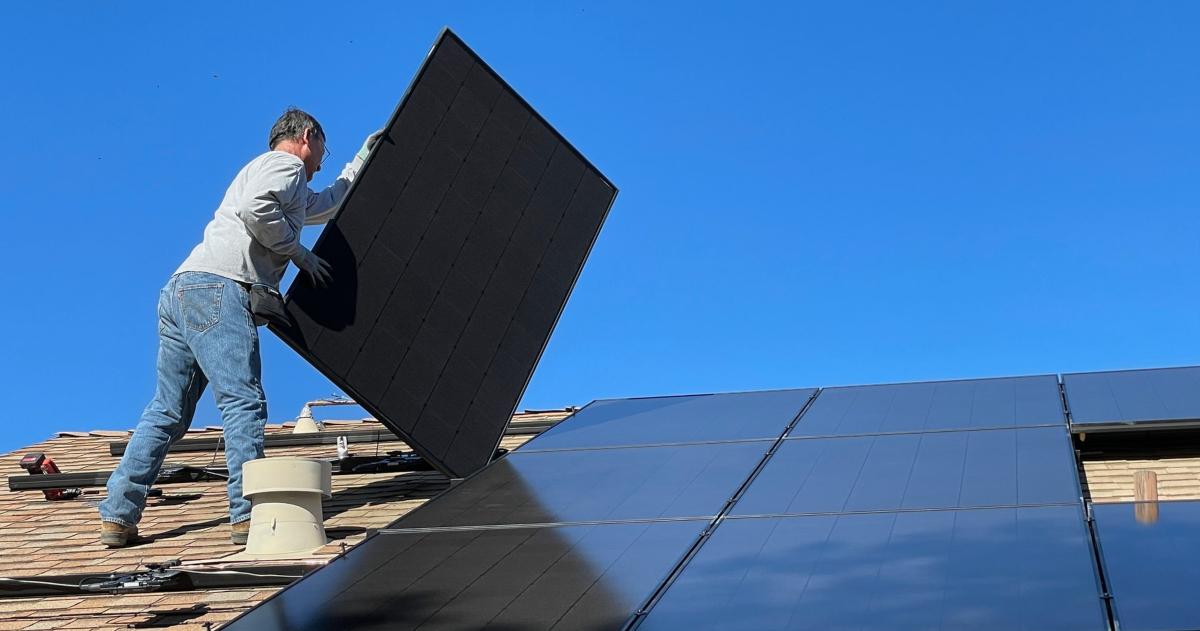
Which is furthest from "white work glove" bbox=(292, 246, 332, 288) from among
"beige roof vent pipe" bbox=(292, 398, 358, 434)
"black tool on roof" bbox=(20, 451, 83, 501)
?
"beige roof vent pipe" bbox=(292, 398, 358, 434)

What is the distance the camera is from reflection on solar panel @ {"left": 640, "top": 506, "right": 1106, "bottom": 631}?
371 centimetres

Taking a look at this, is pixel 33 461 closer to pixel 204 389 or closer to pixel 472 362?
pixel 204 389

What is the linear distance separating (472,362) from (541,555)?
251cm

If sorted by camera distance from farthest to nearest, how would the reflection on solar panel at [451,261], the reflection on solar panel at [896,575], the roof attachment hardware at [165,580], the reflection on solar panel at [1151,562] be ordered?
1. the reflection on solar panel at [451,261]
2. the roof attachment hardware at [165,580]
3. the reflection on solar panel at [896,575]
4. the reflection on solar panel at [1151,562]

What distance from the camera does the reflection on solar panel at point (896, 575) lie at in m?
3.71

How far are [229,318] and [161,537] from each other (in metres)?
1.15

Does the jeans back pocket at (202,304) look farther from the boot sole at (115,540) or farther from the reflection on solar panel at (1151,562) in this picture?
the reflection on solar panel at (1151,562)

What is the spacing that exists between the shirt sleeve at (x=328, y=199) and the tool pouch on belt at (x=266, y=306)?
0.66 metres

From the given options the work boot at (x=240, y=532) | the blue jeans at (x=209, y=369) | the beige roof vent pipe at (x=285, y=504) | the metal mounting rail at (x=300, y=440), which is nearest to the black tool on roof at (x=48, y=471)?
the metal mounting rail at (x=300, y=440)

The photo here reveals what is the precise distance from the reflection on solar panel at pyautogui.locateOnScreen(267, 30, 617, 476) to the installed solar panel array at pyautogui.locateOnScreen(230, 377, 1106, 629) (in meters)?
0.46

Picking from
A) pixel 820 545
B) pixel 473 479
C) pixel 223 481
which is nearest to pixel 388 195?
pixel 473 479

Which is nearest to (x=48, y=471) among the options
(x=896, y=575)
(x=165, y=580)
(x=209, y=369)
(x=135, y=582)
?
A: (x=209, y=369)

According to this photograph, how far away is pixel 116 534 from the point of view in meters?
6.57

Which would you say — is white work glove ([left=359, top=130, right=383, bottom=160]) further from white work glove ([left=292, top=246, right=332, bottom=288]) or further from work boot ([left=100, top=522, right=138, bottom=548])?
work boot ([left=100, top=522, right=138, bottom=548])
